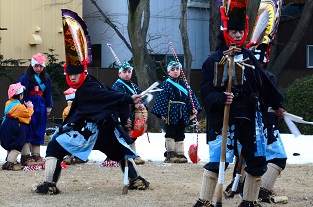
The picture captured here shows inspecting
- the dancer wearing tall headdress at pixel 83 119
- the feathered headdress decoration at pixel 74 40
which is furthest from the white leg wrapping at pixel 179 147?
the feathered headdress decoration at pixel 74 40

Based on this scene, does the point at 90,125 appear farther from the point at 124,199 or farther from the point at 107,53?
the point at 107,53

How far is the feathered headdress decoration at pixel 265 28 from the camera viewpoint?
8.31 m

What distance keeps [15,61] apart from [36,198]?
1502 cm

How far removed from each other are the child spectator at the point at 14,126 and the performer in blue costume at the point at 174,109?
241 cm

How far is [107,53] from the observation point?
27.5 meters

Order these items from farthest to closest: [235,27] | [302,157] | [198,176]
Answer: [302,157] → [198,176] → [235,27]

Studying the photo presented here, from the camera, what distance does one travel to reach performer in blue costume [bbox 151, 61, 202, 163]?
13211mm

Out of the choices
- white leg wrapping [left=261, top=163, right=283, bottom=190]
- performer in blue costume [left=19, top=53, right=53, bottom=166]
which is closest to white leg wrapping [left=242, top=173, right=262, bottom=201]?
white leg wrapping [left=261, top=163, right=283, bottom=190]

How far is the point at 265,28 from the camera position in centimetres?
843

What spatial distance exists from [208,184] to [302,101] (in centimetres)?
1116

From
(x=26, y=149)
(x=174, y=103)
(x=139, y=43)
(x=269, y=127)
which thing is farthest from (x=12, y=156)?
(x=139, y=43)

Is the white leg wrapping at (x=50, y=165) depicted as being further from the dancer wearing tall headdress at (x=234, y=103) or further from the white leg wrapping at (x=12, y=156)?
the white leg wrapping at (x=12, y=156)

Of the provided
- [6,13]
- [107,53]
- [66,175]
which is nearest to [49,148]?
[66,175]

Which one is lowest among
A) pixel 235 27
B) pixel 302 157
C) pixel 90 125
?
pixel 302 157
